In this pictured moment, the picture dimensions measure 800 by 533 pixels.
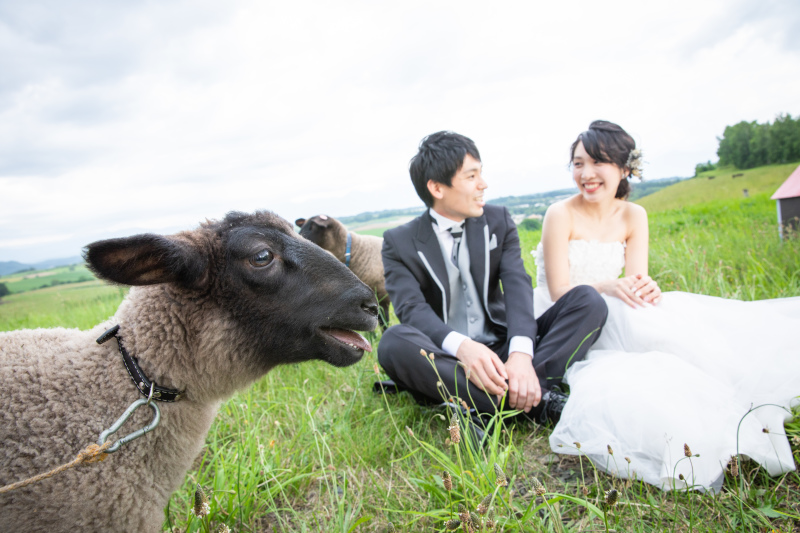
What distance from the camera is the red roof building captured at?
5.66m

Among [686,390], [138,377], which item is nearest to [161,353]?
[138,377]

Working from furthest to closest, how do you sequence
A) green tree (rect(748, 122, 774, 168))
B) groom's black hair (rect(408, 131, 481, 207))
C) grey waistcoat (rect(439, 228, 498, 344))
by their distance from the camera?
green tree (rect(748, 122, 774, 168)) < grey waistcoat (rect(439, 228, 498, 344)) < groom's black hair (rect(408, 131, 481, 207))

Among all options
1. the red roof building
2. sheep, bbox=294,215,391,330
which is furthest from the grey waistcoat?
the red roof building

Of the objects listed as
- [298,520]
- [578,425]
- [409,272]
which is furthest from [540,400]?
[298,520]

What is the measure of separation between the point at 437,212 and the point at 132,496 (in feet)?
9.96

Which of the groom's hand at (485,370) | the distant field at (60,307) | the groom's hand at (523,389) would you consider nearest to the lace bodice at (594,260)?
the groom's hand at (523,389)

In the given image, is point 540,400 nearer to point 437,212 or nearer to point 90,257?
point 437,212

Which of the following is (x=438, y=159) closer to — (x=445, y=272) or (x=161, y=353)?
(x=445, y=272)

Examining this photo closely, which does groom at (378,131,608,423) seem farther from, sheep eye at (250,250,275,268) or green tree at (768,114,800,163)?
green tree at (768,114,800,163)

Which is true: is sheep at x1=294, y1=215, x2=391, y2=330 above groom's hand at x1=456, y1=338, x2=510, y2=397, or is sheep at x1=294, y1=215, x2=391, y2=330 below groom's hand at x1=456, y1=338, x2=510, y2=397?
above

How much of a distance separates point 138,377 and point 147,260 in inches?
21.9

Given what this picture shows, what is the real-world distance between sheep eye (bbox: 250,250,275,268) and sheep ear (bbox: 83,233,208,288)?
0.76 ft

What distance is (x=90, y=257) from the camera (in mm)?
1709

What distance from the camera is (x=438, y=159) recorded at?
3.74 m
